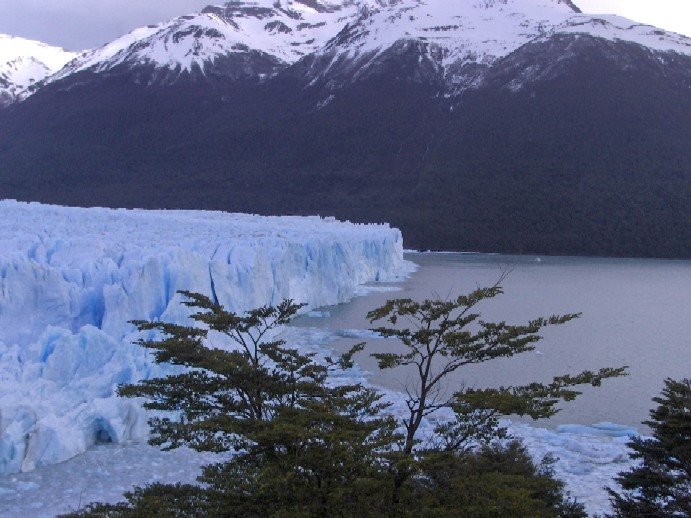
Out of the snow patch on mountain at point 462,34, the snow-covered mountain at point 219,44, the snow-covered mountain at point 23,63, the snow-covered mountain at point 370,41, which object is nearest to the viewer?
the snow patch on mountain at point 462,34

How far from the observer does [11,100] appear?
109 meters

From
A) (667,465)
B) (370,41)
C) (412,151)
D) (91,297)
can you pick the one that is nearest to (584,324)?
(91,297)

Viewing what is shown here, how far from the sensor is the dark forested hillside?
49.2 meters

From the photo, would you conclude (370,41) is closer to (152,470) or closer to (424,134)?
(424,134)

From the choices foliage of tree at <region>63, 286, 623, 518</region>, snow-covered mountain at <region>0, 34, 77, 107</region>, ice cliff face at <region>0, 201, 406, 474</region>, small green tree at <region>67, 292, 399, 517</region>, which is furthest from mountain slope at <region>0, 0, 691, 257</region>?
small green tree at <region>67, 292, 399, 517</region>

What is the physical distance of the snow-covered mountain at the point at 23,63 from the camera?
120 m

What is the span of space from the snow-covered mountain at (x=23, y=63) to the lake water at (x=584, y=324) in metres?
102

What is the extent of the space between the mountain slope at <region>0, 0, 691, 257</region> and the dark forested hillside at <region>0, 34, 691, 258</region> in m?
0.20

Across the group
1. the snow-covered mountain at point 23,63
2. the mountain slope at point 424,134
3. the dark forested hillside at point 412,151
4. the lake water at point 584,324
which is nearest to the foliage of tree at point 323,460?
the lake water at point 584,324

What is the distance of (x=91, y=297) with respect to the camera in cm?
1008

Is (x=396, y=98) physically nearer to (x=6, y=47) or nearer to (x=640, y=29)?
(x=640, y=29)

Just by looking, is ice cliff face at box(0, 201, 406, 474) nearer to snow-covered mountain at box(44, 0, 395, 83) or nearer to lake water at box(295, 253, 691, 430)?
lake water at box(295, 253, 691, 430)

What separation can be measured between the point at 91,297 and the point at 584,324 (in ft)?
41.5

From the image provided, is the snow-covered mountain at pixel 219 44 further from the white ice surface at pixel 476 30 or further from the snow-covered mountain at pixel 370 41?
the white ice surface at pixel 476 30
